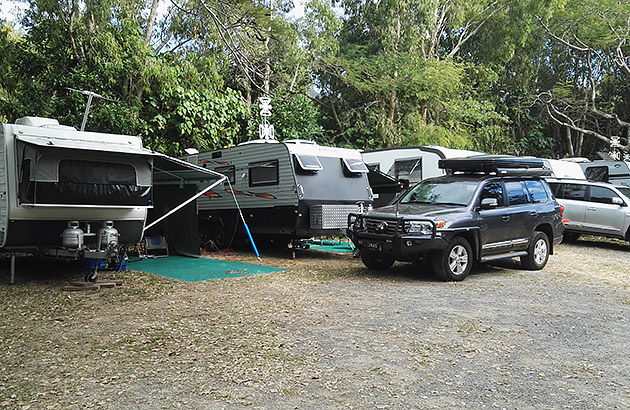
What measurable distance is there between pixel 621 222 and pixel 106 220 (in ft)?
39.1

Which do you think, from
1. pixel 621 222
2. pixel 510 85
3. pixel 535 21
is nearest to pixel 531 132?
pixel 510 85

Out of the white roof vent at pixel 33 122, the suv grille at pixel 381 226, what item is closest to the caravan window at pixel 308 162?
the suv grille at pixel 381 226

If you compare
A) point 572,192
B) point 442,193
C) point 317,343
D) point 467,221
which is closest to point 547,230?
point 442,193

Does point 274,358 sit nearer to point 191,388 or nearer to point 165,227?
point 191,388

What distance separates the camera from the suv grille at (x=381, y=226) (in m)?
8.86

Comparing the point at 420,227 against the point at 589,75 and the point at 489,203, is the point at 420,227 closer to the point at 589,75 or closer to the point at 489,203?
the point at 489,203

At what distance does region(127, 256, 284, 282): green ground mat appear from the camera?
991 cm

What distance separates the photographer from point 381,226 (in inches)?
355

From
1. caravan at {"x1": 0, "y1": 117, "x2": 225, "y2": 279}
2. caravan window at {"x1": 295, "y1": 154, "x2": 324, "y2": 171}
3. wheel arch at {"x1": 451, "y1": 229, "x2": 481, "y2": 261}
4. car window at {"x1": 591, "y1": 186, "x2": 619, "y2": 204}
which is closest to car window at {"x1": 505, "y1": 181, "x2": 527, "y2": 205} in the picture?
wheel arch at {"x1": 451, "y1": 229, "x2": 481, "y2": 261}

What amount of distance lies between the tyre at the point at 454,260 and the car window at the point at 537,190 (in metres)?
2.16

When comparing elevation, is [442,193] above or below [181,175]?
below

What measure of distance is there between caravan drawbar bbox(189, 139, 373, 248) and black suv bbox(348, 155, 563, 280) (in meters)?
1.65

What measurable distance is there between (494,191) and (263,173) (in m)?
4.95

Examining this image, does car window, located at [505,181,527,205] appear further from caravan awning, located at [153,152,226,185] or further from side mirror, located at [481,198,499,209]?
caravan awning, located at [153,152,226,185]
